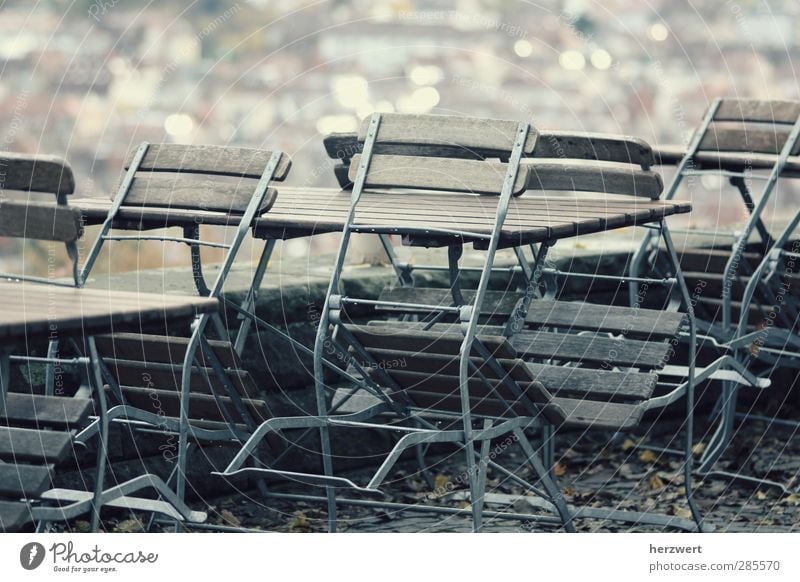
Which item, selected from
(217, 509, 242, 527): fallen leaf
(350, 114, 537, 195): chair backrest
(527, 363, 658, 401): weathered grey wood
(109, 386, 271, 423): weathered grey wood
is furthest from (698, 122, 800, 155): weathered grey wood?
(109, 386, 271, 423): weathered grey wood

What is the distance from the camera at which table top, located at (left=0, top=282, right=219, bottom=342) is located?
3.24 m

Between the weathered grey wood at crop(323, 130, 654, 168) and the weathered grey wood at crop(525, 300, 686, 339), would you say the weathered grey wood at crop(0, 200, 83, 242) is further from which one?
the weathered grey wood at crop(525, 300, 686, 339)

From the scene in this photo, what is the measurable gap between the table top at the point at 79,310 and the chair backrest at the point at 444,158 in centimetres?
157

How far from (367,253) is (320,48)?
30868 mm

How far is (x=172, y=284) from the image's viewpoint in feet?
20.5

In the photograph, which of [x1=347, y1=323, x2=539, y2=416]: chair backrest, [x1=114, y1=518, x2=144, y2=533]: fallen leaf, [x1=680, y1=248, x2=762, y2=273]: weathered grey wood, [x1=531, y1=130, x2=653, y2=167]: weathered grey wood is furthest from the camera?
[x1=680, y1=248, x2=762, y2=273]: weathered grey wood

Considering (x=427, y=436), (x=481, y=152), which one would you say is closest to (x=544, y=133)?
(x=481, y=152)

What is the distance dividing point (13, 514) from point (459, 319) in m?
1.88

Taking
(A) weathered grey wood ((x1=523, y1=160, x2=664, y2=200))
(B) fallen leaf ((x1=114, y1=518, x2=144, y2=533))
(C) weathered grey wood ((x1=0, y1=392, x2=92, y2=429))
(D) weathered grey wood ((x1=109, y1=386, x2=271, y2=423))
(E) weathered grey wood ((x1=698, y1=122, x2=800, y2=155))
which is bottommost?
(C) weathered grey wood ((x1=0, y1=392, x2=92, y2=429))

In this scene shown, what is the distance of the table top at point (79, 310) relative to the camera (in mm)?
3238

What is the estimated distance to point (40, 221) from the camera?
13.0ft

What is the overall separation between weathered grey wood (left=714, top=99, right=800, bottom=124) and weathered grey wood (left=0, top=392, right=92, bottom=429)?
3827 millimetres

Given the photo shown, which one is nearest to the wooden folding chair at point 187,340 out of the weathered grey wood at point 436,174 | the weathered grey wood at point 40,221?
the weathered grey wood at point 436,174

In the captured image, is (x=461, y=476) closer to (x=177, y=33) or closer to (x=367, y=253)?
(x=367, y=253)
